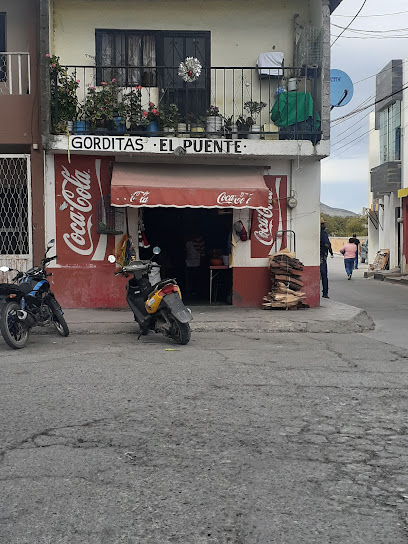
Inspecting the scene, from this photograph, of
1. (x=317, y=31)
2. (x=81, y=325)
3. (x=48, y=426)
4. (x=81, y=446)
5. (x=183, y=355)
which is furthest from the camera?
(x=317, y=31)

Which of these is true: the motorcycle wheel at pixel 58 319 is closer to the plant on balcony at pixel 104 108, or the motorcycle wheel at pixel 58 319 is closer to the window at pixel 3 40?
the plant on balcony at pixel 104 108

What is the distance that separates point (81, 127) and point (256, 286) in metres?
4.58

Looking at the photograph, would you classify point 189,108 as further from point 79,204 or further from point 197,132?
point 79,204

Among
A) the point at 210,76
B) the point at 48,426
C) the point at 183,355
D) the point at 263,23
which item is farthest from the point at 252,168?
the point at 48,426

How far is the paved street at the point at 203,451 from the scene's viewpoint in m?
3.26

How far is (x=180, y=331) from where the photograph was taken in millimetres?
8859

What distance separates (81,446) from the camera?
4.43 metres

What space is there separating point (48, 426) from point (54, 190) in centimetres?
841

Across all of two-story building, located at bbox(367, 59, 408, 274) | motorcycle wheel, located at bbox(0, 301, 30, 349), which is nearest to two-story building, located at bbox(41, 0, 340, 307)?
motorcycle wheel, located at bbox(0, 301, 30, 349)

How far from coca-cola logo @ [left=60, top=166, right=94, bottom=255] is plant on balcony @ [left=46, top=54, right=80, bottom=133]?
912 millimetres

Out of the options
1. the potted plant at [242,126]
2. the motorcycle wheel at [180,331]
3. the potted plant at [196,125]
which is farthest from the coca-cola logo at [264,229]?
the motorcycle wheel at [180,331]

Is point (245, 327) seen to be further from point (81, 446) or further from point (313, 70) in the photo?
point (81, 446)

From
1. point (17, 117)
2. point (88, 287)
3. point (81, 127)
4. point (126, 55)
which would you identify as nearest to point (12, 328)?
point (88, 287)

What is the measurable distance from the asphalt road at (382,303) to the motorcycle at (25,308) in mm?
4930
